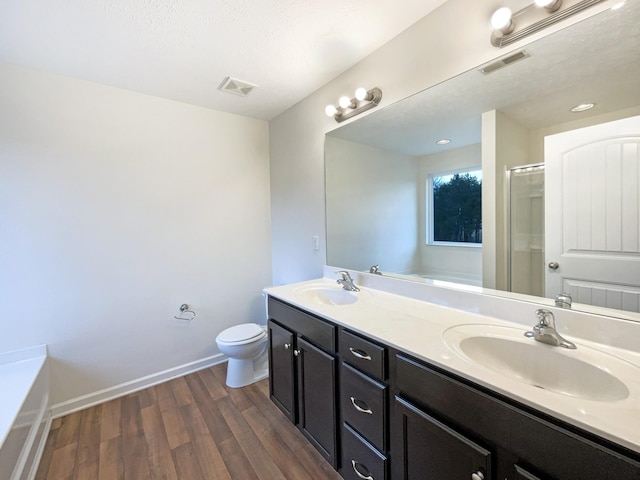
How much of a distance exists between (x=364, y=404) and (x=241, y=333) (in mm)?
1375

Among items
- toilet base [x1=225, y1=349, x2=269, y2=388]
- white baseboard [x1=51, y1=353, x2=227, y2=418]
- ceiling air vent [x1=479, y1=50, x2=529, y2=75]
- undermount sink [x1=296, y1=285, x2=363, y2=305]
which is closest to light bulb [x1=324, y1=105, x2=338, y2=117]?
ceiling air vent [x1=479, y1=50, x2=529, y2=75]

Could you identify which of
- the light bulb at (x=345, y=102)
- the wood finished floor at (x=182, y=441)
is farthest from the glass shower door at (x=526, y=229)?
the wood finished floor at (x=182, y=441)

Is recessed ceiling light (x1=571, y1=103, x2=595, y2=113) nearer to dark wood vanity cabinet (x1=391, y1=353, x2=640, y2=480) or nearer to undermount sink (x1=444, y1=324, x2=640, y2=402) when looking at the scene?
undermount sink (x1=444, y1=324, x2=640, y2=402)

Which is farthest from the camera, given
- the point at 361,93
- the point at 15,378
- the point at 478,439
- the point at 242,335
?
the point at 242,335

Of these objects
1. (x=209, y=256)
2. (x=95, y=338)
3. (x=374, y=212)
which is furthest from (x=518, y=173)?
(x=95, y=338)

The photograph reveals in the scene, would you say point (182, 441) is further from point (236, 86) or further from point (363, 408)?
point (236, 86)

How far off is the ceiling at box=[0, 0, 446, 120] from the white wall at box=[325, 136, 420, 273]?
629mm

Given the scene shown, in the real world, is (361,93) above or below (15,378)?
above

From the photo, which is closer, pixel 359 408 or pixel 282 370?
pixel 359 408

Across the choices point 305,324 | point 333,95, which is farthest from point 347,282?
point 333,95

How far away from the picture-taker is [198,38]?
159 cm

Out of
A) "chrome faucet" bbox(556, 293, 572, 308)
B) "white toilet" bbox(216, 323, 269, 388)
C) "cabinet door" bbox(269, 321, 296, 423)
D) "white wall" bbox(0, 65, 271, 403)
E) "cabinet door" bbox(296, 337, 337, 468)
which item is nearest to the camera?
"chrome faucet" bbox(556, 293, 572, 308)

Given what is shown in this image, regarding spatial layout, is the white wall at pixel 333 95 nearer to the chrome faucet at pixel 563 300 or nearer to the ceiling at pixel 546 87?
the ceiling at pixel 546 87

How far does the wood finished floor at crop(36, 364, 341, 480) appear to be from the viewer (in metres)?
1.49
